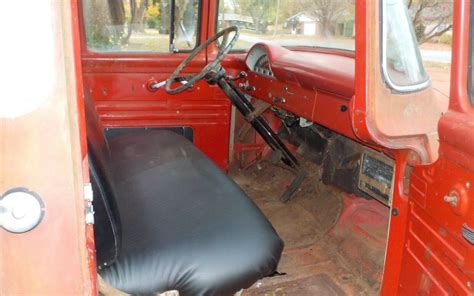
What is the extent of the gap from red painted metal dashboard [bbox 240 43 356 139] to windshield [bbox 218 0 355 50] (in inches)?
3.4

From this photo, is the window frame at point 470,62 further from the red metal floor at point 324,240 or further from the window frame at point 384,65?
the red metal floor at point 324,240

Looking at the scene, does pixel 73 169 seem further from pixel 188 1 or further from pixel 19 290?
pixel 188 1

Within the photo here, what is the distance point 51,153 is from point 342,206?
1.93 meters

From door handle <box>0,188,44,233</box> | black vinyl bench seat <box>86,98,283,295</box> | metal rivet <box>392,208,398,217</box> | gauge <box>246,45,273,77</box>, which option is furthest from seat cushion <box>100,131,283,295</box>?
gauge <box>246,45,273,77</box>

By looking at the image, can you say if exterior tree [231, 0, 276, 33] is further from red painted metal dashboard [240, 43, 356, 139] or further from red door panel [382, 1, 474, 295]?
red door panel [382, 1, 474, 295]

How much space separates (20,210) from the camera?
694 millimetres

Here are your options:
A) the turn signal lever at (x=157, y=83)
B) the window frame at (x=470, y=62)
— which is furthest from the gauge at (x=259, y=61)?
the window frame at (x=470, y=62)

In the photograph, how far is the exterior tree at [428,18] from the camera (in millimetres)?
1075

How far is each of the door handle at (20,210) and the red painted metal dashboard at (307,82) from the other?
50.8 inches

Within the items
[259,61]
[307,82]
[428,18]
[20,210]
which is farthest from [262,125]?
[20,210]

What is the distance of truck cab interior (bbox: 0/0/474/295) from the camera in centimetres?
100

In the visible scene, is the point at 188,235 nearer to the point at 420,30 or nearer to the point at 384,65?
the point at 384,65

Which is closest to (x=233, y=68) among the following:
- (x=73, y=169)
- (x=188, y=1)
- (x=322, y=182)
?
(x=188, y=1)

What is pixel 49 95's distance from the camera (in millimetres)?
684
